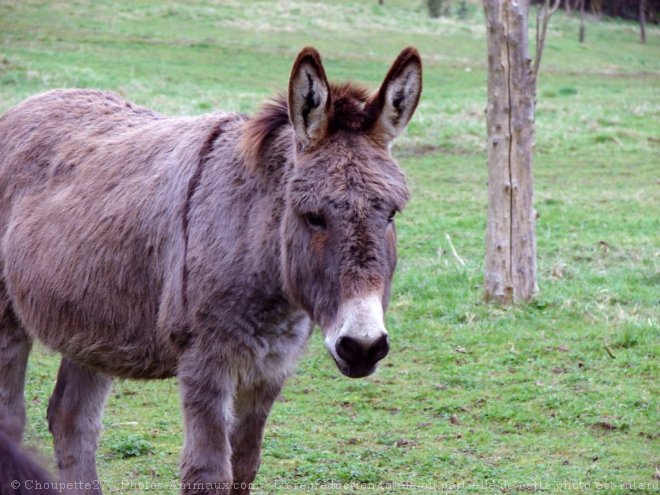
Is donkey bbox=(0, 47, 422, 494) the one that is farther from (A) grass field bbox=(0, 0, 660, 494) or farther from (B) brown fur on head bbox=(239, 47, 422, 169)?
(A) grass field bbox=(0, 0, 660, 494)

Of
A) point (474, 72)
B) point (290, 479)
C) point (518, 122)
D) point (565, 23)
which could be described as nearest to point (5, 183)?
point (290, 479)

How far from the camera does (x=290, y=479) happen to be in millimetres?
5359

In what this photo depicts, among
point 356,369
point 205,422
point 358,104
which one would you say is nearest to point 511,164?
point 358,104

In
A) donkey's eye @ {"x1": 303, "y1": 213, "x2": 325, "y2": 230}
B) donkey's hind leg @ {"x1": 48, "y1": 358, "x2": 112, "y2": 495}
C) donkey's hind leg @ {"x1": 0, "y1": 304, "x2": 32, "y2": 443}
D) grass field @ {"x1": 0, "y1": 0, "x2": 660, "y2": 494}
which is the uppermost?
donkey's eye @ {"x1": 303, "y1": 213, "x2": 325, "y2": 230}

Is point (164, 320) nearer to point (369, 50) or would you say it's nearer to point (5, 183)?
point (5, 183)

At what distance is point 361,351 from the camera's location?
11.1 feet

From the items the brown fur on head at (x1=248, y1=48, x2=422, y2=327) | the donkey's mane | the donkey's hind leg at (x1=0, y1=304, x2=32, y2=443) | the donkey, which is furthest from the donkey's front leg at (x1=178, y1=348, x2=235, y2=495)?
the donkey's hind leg at (x1=0, y1=304, x2=32, y2=443)

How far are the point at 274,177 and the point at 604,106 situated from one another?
1769 cm

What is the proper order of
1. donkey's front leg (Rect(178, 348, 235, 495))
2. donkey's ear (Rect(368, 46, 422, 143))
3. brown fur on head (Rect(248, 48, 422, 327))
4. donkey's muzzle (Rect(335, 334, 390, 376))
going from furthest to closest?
donkey's front leg (Rect(178, 348, 235, 495)) < donkey's ear (Rect(368, 46, 422, 143)) < brown fur on head (Rect(248, 48, 422, 327)) < donkey's muzzle (Rect(335, 334, 390, 376))

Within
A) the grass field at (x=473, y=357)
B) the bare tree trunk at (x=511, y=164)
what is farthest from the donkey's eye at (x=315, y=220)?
the bare tree trunk at (x=511, y=164)

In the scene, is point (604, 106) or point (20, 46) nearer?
point (604, 106)

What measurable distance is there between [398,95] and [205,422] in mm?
1607

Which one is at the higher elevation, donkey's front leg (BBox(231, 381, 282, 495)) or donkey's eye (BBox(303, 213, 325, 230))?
donkey's eye (BBox(303, 213, 325, 230))

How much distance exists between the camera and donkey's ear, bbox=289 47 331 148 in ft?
12.2
